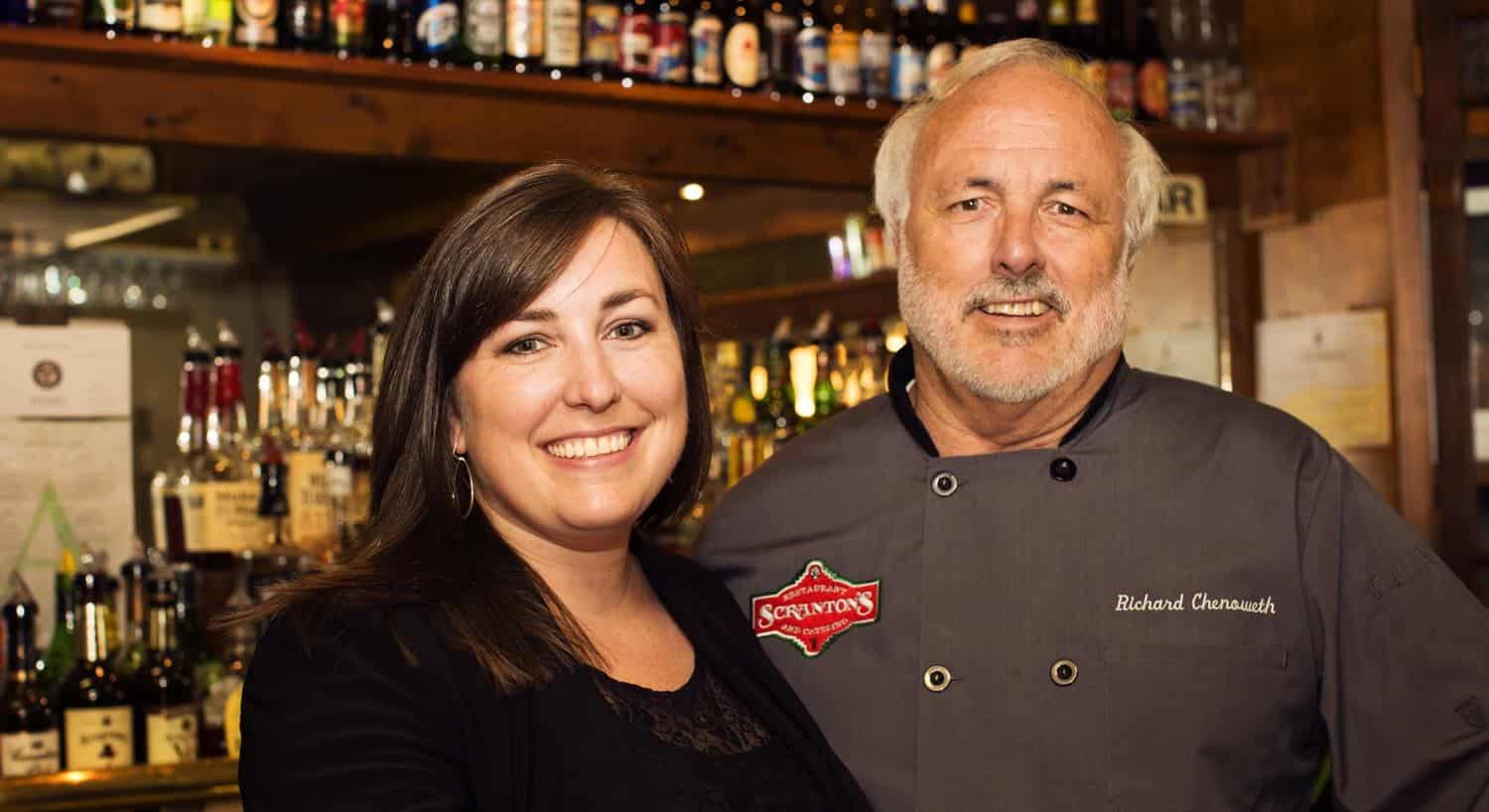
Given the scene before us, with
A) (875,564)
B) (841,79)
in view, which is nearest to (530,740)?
(875,564)

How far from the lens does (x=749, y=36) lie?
10.9 ft

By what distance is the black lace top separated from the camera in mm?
1492

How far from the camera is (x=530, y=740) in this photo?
149 centimetres

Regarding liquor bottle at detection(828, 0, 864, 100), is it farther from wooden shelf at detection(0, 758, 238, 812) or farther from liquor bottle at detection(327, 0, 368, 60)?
wooden shelf at detection(0, 758, 238, 812)

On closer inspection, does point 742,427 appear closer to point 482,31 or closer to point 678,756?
point 482,31

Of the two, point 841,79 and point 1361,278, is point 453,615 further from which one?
point 1361,278

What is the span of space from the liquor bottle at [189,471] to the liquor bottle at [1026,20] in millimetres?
1950

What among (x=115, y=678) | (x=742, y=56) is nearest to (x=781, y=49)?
(x=742, y=56)

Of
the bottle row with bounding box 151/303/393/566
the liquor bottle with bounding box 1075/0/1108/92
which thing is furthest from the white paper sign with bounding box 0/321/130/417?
the liquor bottle with bounding box 1075/0/1108/92

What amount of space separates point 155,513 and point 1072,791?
1959 mm

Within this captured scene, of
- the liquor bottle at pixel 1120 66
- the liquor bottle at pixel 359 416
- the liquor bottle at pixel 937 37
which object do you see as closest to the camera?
the liquor bottle at pixel 359 416

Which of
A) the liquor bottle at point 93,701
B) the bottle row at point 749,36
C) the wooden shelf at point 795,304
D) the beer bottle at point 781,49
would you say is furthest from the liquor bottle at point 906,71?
the liquor bottle at point 93,701

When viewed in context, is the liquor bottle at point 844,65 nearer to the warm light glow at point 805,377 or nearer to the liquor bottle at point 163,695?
the warm light glow at point 805,377

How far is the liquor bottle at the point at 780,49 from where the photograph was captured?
11.1 feet
